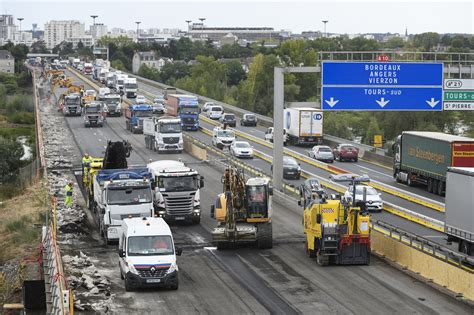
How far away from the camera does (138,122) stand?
267 feet

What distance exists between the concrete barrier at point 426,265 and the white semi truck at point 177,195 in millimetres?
8766

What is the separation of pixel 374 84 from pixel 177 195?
11991 mm

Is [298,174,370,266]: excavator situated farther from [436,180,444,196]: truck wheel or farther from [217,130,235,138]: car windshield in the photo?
[217,130,235,138]: car windshield

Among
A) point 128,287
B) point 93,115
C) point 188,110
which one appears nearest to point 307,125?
point 188,110

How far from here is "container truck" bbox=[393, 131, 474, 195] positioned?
5053 cm

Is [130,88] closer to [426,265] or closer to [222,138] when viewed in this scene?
[222,138]

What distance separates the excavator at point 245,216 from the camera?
34.2m

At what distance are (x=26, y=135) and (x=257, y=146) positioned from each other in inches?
1949

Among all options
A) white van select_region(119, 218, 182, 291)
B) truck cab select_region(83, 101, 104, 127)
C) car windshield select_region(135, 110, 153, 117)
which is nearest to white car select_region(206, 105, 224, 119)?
truck cab select_region(83, 101, 104, 127)

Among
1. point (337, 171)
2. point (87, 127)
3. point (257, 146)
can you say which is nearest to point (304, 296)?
point (337, 171)

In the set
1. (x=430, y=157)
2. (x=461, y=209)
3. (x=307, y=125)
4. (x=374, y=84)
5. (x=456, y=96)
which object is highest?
(x=374, y=84)

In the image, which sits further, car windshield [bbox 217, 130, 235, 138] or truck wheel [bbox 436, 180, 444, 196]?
car windshield [bbox 217, 130, 235, 138]

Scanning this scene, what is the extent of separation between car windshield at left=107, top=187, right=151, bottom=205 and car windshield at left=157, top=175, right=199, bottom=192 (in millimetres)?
4236

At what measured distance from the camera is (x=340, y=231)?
30.9 meters
